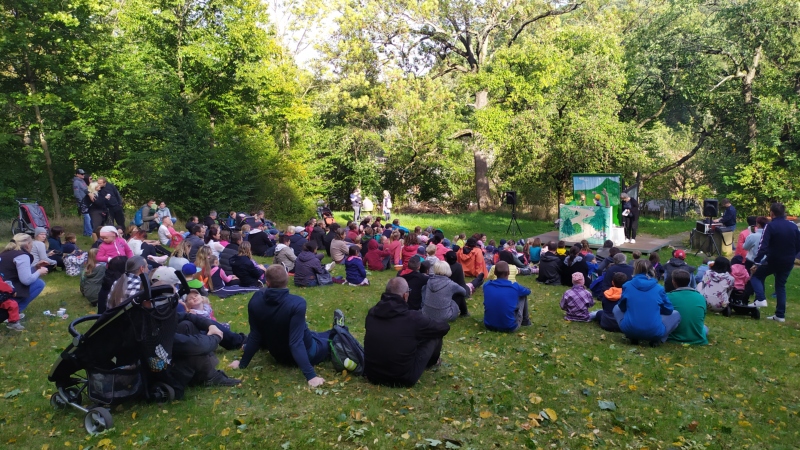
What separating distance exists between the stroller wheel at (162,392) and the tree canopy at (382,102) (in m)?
15.4

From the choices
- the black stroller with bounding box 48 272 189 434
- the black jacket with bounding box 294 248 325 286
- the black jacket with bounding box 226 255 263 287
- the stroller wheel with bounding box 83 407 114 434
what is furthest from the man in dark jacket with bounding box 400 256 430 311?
the stroller wheel with bounding box 83 407 114 434

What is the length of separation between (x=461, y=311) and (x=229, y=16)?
19044 mm

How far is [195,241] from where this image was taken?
11.4 m

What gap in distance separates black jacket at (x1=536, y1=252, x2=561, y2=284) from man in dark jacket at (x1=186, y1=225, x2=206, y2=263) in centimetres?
748

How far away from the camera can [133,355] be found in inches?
193

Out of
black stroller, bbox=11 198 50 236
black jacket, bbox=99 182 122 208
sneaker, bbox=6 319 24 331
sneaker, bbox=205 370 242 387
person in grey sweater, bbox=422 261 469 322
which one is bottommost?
sneaker, bbox=205 370 242 387

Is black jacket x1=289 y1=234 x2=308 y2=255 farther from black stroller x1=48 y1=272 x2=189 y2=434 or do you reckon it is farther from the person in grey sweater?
black stroller x1=48 y1=272 x2=189 y2=434

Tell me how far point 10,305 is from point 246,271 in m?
4.09

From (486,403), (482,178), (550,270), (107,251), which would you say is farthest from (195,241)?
(482,178)

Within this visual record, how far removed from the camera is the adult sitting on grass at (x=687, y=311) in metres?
7.64

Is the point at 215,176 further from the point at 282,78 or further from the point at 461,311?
the point at 461,311

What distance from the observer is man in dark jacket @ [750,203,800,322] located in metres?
9.02

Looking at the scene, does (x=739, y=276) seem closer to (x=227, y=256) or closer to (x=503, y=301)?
(x=503, y=301)

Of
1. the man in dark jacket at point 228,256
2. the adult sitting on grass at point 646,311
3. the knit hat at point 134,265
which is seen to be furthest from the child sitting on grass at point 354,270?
the knit hat at point 134,265
